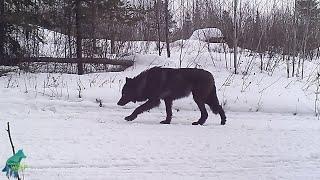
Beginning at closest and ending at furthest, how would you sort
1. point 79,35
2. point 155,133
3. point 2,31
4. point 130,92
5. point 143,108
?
point 155,133
point 143,108
point 130,92
point 2,31
point 79,35

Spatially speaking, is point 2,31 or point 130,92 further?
point 2,31

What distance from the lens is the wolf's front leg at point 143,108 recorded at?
8.38m

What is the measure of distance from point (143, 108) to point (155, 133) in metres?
1.44

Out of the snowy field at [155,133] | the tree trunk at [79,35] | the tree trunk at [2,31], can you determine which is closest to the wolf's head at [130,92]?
the snowy field at [155,133]

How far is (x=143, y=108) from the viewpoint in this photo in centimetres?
847

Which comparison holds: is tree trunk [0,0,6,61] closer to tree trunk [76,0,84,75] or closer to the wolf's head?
tree trunk [76,0,84,75]

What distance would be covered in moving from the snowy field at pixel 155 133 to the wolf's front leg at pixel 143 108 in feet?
0.84

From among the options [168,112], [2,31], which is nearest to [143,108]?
[168,112]

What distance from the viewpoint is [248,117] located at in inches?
369

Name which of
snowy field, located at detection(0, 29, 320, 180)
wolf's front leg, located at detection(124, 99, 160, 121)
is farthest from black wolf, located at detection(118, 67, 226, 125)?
snowy field, located at detection(0, 29, 320, 180)

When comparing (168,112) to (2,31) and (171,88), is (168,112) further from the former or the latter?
(2,31)

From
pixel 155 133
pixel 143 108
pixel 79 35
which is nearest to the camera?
pixel 155 133

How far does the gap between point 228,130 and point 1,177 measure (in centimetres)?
460

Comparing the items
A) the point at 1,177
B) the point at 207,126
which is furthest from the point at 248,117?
the point at 1,177
